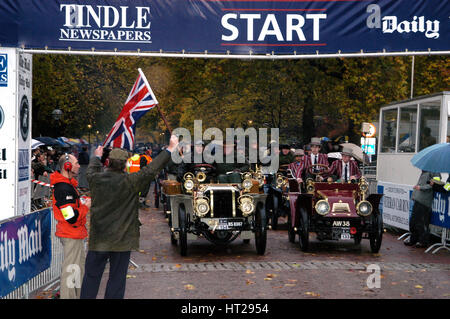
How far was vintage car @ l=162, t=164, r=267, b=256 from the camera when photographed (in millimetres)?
11128

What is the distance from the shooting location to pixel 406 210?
14289mm

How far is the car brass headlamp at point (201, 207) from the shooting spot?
36.5 ft

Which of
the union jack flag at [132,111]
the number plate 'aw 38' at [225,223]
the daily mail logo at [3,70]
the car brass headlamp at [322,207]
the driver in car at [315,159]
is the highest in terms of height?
the daily mail logo at [3,70]

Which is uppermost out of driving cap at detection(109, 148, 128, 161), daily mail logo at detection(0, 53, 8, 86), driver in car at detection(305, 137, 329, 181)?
daily mail logo at detection(0, 53, 8, 86)

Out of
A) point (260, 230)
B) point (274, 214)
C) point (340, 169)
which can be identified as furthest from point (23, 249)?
point (274, 214)

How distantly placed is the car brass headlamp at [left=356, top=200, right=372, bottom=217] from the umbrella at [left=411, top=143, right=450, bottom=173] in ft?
4.01

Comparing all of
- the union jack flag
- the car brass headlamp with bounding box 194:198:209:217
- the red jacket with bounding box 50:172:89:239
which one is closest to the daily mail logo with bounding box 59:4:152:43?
the union jack flag

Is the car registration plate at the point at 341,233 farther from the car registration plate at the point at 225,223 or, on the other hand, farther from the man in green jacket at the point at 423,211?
the man in green jacket at the point at 423,211

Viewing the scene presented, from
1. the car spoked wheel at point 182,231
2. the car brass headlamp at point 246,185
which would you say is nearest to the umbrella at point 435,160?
the car brass headlamp at point 246,185

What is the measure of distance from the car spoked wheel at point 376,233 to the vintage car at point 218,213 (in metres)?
2.08

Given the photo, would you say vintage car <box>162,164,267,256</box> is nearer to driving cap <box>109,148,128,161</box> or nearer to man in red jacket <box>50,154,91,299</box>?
man in red jacket <box>50,154,91,299</box>

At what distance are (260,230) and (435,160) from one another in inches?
138

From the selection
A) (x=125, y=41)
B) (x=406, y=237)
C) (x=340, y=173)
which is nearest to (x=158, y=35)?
(x=125, y=41)
